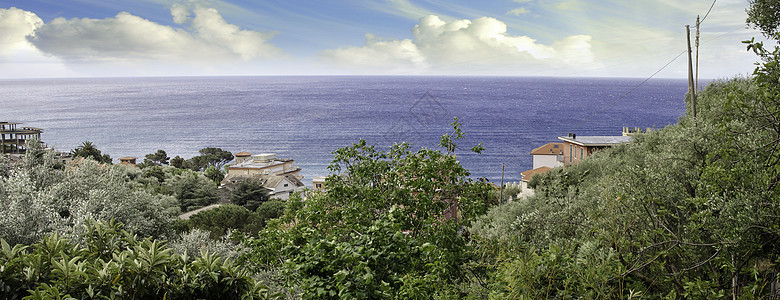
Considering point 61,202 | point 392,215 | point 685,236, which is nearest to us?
point 392,215

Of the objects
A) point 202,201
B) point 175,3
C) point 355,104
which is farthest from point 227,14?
point 202,201

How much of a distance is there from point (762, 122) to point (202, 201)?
36140 mm

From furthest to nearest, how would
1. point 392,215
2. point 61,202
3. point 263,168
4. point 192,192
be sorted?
point 263,168 < point 192,192 < point 61,202 < point 392,215

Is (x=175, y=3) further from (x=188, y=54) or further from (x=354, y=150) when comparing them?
(x=354, y=150)

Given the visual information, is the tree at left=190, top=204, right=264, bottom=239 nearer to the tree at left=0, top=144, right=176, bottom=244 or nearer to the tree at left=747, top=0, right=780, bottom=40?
the tree at left=0, top=144, right=176, bottom=244

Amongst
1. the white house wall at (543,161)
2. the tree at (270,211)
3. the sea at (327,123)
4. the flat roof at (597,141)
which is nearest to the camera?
the tree at (270,211)

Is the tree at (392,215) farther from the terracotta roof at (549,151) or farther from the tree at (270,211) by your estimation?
the terracotta roof at (549,151)

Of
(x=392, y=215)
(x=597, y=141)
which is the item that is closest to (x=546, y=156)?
(x=597, y=141)

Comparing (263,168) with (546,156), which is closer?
(546,156)

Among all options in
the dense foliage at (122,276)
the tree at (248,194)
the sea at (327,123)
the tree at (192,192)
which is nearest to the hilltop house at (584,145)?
the sea at (327,123)

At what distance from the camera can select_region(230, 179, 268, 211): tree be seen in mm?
36344

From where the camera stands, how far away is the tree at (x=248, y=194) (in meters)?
36.3

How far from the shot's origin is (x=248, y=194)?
1447 inches

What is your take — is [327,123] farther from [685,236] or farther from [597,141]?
[685,236]
